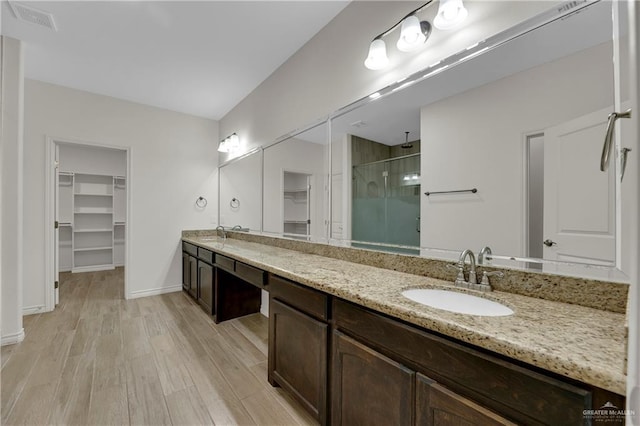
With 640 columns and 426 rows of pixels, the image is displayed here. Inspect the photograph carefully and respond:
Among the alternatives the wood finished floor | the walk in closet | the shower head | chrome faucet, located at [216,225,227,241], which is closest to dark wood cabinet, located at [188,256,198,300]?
the wood finished floor

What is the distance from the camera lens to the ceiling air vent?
198 centimetres

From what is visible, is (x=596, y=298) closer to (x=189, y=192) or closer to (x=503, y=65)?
(x=503, y=65)

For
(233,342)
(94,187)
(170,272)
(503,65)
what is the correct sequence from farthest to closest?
(94,187) < (170,272) < (233,342) < (503,65)

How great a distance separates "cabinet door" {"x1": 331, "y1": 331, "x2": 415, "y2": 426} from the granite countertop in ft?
0.68

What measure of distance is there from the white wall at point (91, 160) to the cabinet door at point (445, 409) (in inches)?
223

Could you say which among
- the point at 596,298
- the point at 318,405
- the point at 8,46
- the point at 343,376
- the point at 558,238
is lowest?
the point at 318,405

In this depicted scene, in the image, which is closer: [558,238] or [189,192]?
[558,238]

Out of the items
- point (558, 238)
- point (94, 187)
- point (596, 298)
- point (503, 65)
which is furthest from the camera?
point (94, 187)

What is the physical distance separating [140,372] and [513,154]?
2.65 meters

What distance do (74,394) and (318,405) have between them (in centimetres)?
158

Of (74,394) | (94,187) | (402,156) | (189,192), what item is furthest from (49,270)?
(402,156)

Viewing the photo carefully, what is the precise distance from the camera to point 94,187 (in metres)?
5.33

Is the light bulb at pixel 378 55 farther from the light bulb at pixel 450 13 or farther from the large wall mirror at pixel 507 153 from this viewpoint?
the light bulb at pixel 450 13

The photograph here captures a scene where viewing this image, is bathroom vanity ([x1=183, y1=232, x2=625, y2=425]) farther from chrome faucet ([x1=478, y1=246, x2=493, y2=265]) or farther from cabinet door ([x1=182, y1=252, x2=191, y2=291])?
cabinet door ([x1=182, y1=252, x2=191, y2=291])
